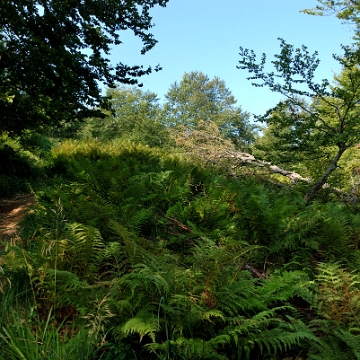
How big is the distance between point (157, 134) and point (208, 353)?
117 ft

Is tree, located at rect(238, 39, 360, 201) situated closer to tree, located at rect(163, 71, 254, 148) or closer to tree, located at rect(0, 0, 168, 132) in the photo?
tree, located at rect(0, 0, 168, 132)

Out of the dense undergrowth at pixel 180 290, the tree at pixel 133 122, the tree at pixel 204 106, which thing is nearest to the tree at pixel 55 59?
the dense undergrowth at pixel 180 290

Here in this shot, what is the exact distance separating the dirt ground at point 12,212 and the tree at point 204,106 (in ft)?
125

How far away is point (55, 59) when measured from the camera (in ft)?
22.5

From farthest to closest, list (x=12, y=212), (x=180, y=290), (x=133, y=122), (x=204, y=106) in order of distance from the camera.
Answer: (x=204, y=106)
(x=133, y=122)
(x=12, y=212)
(x=180, y=290)

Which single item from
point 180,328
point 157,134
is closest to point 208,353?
point 180,328

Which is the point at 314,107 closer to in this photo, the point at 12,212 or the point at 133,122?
the point at 12,212

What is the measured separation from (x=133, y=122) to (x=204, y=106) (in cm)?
1335

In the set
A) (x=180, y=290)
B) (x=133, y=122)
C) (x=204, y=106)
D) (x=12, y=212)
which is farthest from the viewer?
(x=204, y=106)

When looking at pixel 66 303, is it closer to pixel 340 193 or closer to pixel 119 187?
pixel 119 187

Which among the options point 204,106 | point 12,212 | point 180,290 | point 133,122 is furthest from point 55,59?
point 204,106

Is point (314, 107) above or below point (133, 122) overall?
below

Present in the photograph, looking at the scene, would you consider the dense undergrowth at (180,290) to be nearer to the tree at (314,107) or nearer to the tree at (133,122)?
the tree at (314,107)

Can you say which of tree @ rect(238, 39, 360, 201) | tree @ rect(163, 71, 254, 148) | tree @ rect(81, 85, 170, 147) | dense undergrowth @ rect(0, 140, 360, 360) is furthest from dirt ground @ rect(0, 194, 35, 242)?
tree @ rect(163, 71, 254, 148)
